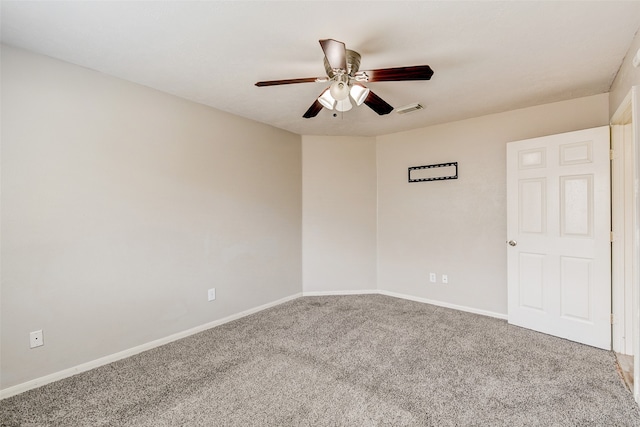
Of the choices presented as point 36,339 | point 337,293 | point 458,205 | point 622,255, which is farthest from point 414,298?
point 36,339

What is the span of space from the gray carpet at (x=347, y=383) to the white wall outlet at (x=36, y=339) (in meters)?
0.31

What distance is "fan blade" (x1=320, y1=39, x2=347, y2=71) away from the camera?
158 cm

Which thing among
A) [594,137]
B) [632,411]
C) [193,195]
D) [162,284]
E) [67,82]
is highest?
[67,82]

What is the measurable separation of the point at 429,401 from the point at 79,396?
234cm

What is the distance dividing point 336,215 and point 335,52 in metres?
2.90

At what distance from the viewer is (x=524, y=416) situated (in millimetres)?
1792

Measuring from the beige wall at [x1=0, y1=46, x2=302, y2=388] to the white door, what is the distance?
2.98m

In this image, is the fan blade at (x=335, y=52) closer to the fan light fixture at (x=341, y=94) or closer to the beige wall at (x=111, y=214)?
the fan light fixture at (x=341, y=94)

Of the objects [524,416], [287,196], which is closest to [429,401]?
[524,416]

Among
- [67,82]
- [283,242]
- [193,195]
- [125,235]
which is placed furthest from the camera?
[283,242]

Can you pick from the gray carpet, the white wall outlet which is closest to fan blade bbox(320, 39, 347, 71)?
the gray carpet

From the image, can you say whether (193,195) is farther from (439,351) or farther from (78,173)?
(439,351)

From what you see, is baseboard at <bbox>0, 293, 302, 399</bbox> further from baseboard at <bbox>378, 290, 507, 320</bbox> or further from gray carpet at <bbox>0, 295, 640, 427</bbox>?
baseboard at <bbox>378, 290, 507, 320</bbox>

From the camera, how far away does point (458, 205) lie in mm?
3773
